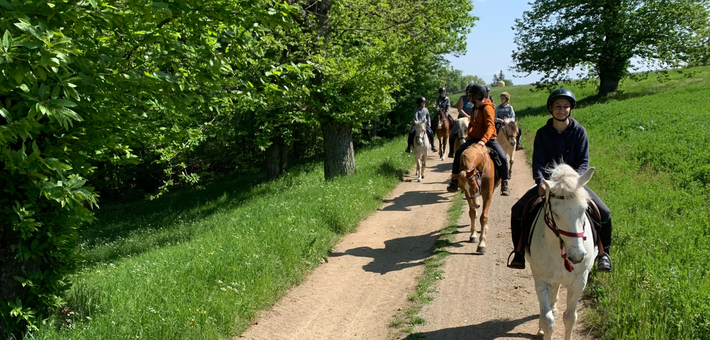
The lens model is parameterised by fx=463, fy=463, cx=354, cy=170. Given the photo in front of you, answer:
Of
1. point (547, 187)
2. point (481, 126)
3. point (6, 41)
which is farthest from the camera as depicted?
point (481, 126)

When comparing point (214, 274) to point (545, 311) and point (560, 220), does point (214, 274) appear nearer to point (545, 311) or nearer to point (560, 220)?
point (545, 311)

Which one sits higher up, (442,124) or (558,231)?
(442,124)

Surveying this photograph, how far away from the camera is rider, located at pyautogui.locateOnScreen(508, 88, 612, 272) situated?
18.2 feet

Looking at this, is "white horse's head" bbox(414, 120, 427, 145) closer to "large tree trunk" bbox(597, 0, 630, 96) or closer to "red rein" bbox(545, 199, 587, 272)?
"red rein" bbox(545, 199, 587, 272)

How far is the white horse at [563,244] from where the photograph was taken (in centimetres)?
448

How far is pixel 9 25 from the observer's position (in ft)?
13.5

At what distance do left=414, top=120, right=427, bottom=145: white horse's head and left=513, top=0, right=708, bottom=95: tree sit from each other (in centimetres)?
2129

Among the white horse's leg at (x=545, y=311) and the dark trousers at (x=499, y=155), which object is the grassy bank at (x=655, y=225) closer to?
the white horse's leg at (x=545, y=311)

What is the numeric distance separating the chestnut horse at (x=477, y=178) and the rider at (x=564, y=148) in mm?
2909

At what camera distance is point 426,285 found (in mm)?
7434

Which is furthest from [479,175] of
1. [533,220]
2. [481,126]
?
[533,220]

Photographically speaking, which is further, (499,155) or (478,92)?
(499,155)

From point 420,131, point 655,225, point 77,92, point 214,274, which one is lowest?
point 214,274

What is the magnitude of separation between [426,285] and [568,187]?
353cm
